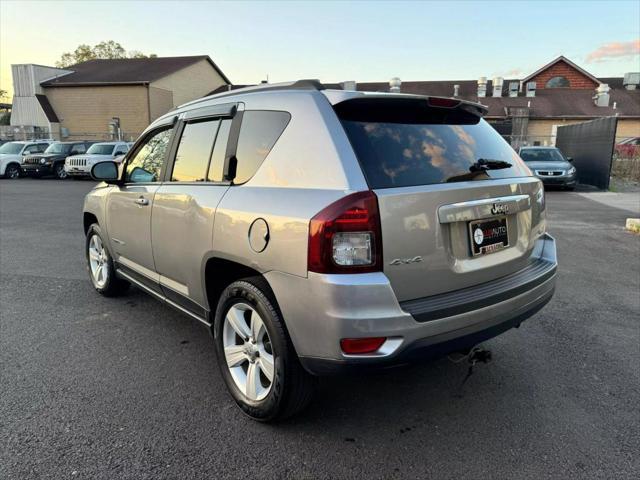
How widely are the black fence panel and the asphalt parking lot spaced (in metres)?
14.5

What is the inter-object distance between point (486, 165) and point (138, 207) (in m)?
2.74

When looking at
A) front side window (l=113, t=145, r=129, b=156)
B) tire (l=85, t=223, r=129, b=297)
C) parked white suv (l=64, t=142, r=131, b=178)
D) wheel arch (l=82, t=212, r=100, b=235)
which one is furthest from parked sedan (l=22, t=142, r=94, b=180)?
tire (l=85, t=223, r=129, b=297)

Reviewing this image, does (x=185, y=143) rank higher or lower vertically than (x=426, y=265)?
higher

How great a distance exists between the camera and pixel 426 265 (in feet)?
7.92

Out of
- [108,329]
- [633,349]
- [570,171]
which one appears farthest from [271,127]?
[570,171]

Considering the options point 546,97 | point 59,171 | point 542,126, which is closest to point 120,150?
point 59,171

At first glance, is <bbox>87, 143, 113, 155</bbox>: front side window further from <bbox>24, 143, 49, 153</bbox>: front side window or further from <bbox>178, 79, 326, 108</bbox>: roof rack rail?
<bbox>178, 79, 326, 108</bbox>: roof rack rail

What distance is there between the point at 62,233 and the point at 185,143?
6.44 m

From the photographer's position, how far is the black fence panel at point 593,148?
16.9 m

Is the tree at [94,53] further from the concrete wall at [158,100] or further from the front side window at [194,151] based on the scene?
the front side window at [194,151]

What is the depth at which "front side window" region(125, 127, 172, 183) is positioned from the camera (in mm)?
3891

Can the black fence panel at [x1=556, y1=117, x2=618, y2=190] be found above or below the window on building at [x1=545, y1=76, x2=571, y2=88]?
below

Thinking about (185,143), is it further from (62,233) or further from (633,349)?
(62,233)

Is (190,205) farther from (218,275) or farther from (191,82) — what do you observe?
(191,82)
